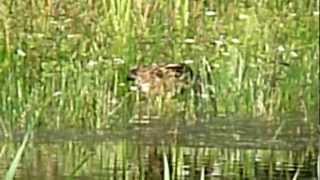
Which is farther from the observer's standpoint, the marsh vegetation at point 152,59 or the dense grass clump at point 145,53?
the dense grass clump at point 145,53

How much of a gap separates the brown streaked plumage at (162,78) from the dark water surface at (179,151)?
688mm

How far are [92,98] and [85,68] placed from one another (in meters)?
0.41

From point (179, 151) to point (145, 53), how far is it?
1.95 metres

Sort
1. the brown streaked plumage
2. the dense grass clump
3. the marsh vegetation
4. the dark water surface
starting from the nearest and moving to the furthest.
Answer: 1. the dark water surface
2. the marsh vegetation
3. the dense grass clump
4. the brown streaked plumage

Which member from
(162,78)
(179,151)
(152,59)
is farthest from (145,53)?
(179,151)

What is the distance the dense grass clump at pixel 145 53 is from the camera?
6379mm

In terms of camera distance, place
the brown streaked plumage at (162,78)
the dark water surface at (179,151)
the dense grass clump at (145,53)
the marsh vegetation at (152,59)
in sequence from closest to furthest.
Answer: the dark water surface at (179,151) < the marsh vegetation at (152,59) < the dense grass clump at (145,53) < the brown streaked plumage at (162,78)

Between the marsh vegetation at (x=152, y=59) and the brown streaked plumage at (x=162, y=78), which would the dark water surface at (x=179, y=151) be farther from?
the brown streaked plumage at (x=162, y=78)

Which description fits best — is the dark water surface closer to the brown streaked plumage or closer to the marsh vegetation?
the marsh vegetation

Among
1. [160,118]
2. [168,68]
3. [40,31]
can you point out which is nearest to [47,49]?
[40,31]

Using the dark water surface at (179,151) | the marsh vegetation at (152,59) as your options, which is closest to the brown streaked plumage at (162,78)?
the marsh vegetation at (152,59)

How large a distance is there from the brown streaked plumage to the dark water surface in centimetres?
69

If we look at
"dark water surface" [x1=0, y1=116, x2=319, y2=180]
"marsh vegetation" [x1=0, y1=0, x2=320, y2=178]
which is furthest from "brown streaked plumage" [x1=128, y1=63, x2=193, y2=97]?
"dark water surface" [x1=0, y1=116, x2=319, y2=180]

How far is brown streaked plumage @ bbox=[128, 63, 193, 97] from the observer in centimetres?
675
